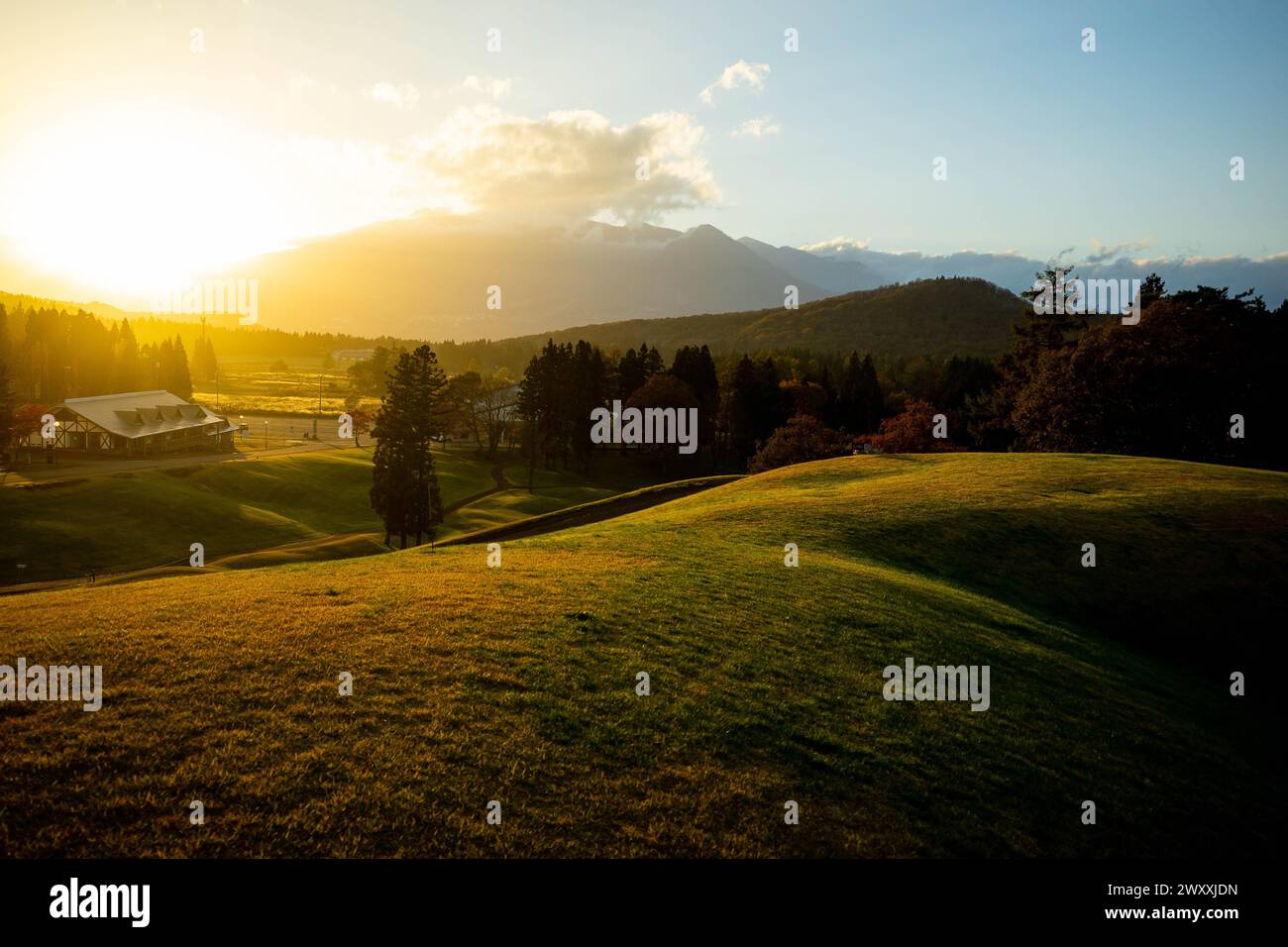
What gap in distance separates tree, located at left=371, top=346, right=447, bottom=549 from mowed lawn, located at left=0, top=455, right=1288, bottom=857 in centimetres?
3663

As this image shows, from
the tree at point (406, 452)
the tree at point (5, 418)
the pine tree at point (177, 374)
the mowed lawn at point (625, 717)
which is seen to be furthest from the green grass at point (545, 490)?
the pine tree at point (177, 374)

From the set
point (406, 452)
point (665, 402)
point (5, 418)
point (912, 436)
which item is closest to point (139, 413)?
point (5, 418)

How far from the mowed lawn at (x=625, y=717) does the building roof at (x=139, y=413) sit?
10233 cm

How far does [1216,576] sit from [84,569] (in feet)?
262

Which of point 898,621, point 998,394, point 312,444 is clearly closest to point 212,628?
point 898,621

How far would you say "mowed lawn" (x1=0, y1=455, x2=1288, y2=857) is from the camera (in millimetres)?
8602

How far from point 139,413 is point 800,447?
103685 millimetres

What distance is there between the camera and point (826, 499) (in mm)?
40219

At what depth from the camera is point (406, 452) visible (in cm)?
6272

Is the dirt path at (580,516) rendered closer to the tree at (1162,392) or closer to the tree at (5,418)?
the tree at (1162,392)

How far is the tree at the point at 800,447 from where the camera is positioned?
80.3m

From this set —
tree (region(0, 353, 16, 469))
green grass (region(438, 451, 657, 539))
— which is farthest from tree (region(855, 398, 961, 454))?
tree (region(0, 353, 16, 469))
